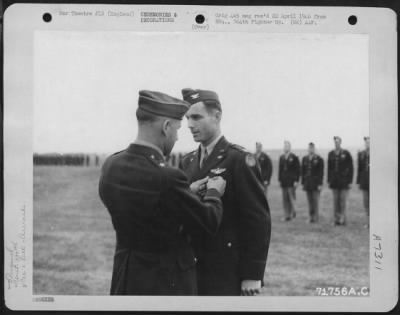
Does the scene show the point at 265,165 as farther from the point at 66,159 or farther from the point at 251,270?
the point at 66,159

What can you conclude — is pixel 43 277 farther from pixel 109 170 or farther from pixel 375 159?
pixel 375 159

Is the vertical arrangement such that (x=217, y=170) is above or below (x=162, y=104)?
below

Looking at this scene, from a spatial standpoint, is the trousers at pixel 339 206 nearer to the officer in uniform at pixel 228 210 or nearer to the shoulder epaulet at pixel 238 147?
the officer in uniform at pixel 228 210

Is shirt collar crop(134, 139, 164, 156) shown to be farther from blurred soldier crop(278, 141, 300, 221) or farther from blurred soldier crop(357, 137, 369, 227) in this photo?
blurred soldier crop(357, 137, 369, 227)

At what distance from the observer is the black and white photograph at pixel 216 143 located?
5.67ft

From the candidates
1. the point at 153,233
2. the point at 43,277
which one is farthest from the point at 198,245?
the point at 43,277

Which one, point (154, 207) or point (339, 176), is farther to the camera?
point (339, 176)

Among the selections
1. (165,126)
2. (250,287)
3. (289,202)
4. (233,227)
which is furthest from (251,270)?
(165,126)

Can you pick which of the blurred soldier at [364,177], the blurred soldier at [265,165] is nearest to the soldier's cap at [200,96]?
the blurred soldier at [265,165]

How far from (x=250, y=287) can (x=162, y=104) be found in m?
0.73

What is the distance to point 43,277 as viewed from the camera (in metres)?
1.76

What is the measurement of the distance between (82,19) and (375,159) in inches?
46.4

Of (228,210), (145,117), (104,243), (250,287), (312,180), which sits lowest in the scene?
(250,287)

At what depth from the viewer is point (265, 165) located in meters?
1.74
